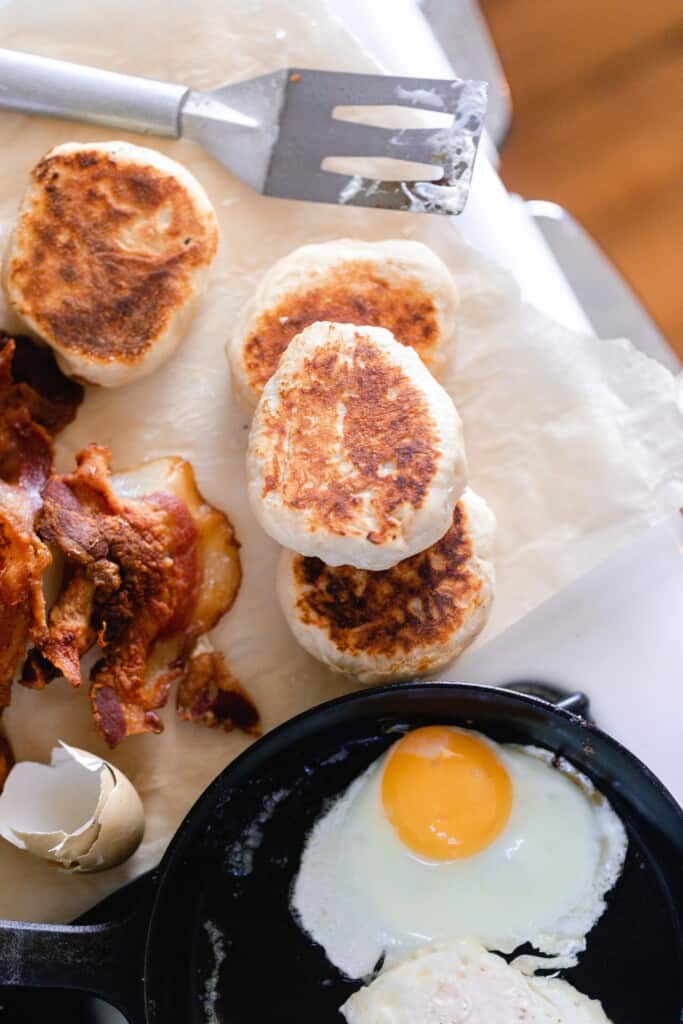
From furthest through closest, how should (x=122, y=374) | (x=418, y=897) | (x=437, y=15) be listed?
(x=437, y=15), (x=122, y=374), (x=418, y=897)

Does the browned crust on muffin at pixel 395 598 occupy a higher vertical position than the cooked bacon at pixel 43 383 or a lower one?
lower

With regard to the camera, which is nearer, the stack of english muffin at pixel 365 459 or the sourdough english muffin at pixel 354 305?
the stack of english muffin at pixel 365 459

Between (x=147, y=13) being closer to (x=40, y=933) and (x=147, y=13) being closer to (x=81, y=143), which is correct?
(x=81, y=143)

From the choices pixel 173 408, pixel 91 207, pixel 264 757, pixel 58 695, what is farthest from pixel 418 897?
pixel 91 207

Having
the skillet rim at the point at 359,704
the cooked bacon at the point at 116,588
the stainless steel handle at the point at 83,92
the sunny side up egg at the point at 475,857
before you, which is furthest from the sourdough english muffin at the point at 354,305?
the sunny side up egg at the point at 475,857

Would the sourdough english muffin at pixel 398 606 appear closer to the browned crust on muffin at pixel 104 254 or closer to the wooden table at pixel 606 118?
the browned crust on muffin at pixel 104 254

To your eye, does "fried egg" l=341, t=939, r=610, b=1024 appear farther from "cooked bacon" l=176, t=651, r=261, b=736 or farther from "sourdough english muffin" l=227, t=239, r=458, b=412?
"sourdough english muffin" l=227, t=239, r=458, b=412

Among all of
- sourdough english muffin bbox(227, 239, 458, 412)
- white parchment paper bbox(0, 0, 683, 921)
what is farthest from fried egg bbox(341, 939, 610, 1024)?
sourdough english muffin bbox(227, 239, 458, 412)
